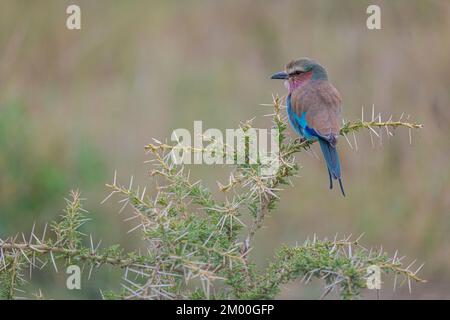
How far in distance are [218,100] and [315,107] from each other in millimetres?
2892

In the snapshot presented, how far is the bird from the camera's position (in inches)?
154

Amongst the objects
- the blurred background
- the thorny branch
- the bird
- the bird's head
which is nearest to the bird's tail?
the bird

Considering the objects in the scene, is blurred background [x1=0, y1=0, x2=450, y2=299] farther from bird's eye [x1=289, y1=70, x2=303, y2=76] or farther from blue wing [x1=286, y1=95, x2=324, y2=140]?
bird's eye [x1=289, y1=70, x2=303, y2=76]

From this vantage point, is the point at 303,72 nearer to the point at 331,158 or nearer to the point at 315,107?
the point at 315,107

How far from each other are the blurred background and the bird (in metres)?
1.31

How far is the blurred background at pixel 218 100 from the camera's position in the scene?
226 inches

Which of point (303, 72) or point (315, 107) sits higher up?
point (303, 72)

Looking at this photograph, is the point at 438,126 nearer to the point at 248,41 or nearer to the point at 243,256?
the point at 248,41

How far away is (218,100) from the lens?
700cm

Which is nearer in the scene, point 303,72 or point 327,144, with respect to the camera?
point 327,144

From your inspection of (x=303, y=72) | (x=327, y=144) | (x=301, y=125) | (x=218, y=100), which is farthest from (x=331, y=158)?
(x=218, y=100)

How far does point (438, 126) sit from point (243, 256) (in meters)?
3.65

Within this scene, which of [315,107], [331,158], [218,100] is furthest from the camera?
[218,100]
